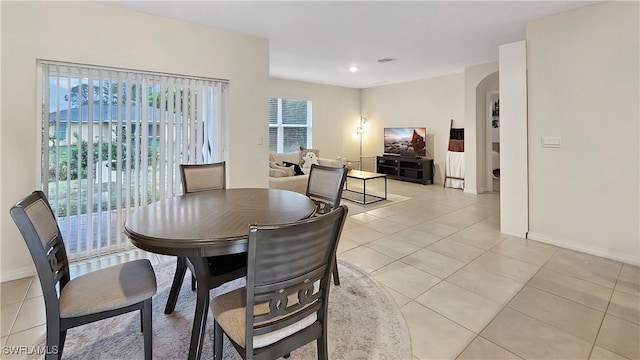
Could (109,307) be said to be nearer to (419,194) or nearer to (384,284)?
(384,284)

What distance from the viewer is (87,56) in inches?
111

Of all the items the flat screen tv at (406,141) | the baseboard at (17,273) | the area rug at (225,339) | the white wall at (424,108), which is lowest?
A: the area rug at (225,339)

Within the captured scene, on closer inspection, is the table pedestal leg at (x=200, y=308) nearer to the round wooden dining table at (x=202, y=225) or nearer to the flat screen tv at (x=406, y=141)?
the round wooden dining table at (x=202, y=225)

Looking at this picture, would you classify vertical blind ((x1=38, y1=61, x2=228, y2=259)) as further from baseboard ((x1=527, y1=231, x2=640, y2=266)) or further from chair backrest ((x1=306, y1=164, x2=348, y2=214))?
baseboard ((x1=527, y1=231, x2=640, y2=266))

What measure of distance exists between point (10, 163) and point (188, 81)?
174 cm

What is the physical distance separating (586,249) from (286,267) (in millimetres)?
3511

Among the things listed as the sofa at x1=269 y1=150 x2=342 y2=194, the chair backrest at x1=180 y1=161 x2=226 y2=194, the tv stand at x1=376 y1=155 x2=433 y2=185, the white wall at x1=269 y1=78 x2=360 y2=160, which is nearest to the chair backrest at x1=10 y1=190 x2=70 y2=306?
the chair backrest at x1=180 y1=161 x2=226 y2=194

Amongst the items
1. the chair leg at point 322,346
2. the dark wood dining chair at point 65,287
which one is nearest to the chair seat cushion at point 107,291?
the dark wood dining chair at point 65,287

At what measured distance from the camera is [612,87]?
288 cm

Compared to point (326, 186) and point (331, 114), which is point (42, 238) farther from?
point (331, 114)

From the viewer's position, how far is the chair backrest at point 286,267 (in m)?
1.04

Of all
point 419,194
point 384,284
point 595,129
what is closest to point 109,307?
point 384,284

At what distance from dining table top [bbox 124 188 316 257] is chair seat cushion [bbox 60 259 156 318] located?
0.29m

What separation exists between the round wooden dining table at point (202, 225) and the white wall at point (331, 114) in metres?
5.60
